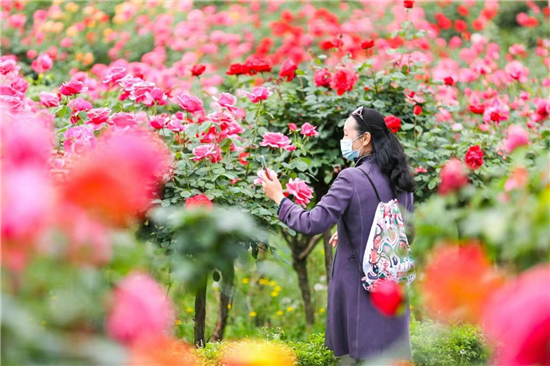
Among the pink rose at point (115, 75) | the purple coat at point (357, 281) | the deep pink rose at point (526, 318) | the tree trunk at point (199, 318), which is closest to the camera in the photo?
the deep pink rose at point (526, 318)

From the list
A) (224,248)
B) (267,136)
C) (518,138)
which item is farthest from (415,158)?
(224,248)

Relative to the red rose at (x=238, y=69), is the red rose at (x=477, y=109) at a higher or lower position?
lower

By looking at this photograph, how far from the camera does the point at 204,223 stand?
148cm

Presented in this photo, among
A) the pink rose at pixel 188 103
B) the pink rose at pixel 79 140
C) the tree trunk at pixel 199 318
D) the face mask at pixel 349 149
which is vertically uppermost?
the pink rose at pixel 188 103

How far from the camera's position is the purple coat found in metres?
2.77

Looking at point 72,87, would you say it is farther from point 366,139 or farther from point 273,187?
point 366,139

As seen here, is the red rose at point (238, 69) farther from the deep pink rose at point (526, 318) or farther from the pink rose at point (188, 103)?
the deep pink rose at point (526, 318)

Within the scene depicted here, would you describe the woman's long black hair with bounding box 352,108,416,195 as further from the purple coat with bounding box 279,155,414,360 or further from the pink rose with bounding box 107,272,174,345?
the pink rose with bounding box 107,272,174,345

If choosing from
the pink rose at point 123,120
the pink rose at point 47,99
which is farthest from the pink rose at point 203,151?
the pink rose at point 47,99

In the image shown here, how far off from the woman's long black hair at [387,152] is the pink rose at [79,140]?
110cm

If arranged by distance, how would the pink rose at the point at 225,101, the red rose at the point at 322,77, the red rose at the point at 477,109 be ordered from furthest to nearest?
the red rose at the point at 477,109 < the red rose at the point at 322,77 < the pink rose at the point at 225,101

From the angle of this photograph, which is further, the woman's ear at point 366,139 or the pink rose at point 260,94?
the pink rose at point 260,94

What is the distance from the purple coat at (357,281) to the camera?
2773mm

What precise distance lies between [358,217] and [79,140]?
1.12m
